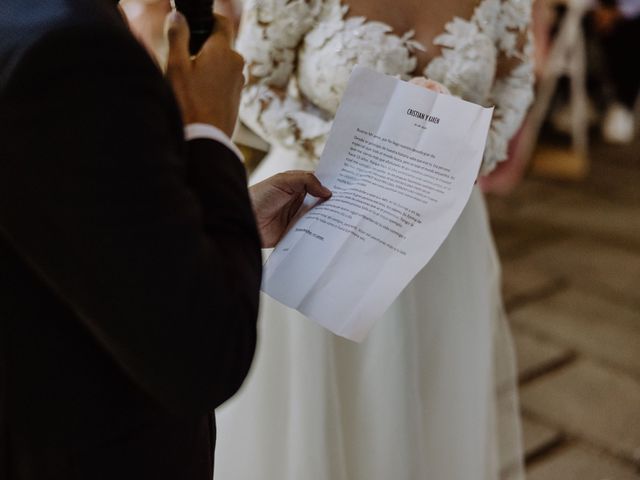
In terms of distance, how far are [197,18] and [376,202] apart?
360 mm

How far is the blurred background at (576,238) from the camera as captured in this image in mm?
2850

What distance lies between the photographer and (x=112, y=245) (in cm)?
79

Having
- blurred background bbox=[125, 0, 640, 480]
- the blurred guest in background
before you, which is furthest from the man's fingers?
the blurred guest in background

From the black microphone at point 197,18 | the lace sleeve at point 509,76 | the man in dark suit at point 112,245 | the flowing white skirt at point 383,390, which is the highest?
the black microphone at point 197,18

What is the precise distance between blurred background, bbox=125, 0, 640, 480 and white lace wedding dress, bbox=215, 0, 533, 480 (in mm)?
369

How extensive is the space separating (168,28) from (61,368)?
0.36m

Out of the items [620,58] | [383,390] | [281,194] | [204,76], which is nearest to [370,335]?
[383,390]

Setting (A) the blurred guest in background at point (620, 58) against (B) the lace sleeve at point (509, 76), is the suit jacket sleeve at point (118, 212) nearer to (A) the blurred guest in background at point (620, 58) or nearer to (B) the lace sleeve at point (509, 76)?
(B) the lace sleeve at point (509, 76)

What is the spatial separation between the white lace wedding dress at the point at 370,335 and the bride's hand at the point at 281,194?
65 cm

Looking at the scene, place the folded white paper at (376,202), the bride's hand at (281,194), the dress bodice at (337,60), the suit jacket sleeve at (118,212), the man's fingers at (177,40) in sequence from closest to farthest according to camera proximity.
A: the suit jacket sleeve at (118,212) < the man's fingers at (177,40) < the folded white paper at (376,202) < the bride's hand at (281,194) < the dress bodice at (337,60)

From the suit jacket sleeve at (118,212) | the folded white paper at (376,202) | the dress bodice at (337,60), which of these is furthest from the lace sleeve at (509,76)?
the suit jacket sleeve at (118,212)

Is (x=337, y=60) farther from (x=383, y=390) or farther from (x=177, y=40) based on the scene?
(x=177, y=40)

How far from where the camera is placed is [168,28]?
929 mm

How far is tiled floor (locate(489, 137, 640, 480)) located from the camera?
9.14ft
